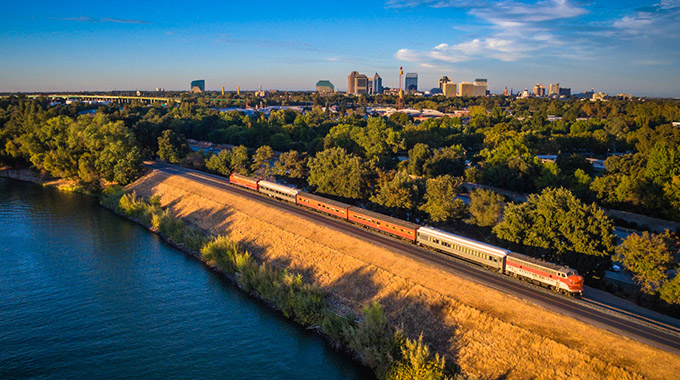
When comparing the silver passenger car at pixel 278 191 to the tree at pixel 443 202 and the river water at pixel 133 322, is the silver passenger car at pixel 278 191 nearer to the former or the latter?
the river water at pixel 133 322

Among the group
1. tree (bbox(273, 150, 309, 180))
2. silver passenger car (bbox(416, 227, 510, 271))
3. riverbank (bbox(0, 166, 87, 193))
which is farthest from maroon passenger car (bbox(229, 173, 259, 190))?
silver passenger car (bbox(416, 227, 510, 271))

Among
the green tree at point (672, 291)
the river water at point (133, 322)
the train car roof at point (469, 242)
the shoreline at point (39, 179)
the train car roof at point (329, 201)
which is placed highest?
the train car roof at point (329, 201)

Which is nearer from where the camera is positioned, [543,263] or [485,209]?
[543,263]

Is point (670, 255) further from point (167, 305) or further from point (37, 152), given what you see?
point (37, 152)

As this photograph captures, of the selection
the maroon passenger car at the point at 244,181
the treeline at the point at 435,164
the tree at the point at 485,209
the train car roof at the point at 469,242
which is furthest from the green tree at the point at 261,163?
the train car roof at the point at 469,242

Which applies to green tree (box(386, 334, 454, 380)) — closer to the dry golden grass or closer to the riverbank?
the dry golden grass

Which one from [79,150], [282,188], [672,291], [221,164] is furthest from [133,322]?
[79,150]

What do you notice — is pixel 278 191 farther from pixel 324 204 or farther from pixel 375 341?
pixel 375 341
